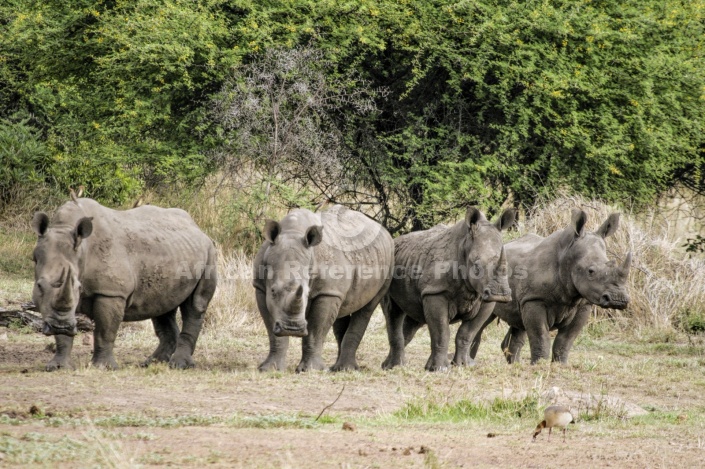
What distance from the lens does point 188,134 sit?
62.1ft

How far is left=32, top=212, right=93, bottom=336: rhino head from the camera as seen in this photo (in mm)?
9328

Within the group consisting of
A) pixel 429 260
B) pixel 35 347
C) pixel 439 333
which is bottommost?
pixel 35 347

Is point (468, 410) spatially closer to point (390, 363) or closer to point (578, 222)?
point (390, 363)

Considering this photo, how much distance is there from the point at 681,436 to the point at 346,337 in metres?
4.28

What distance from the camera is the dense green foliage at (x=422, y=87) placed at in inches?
715

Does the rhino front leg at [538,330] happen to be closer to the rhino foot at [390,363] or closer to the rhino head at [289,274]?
the rhino foot at [390,363]

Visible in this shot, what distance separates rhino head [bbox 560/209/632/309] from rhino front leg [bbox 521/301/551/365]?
469 millimetres

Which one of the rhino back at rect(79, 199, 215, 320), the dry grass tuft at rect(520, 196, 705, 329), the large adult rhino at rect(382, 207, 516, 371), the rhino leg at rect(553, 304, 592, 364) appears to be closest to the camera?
the rhino back at rect(79, 199, 215, 320)

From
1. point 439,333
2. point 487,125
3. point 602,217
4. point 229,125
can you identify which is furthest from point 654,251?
point 229,125

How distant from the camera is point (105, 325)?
9953 millimetres

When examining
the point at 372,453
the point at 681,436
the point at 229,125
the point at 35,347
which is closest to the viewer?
the point at 372,453

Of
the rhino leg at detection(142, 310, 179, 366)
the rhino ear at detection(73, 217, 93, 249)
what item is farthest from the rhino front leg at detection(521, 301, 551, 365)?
the rhino ear at detection(73, 217, 93, 249)

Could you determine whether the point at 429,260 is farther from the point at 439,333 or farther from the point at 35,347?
the point at 35,347

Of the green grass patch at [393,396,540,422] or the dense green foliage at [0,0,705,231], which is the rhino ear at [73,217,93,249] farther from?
the dense green foliage at [0,0,705,231]
